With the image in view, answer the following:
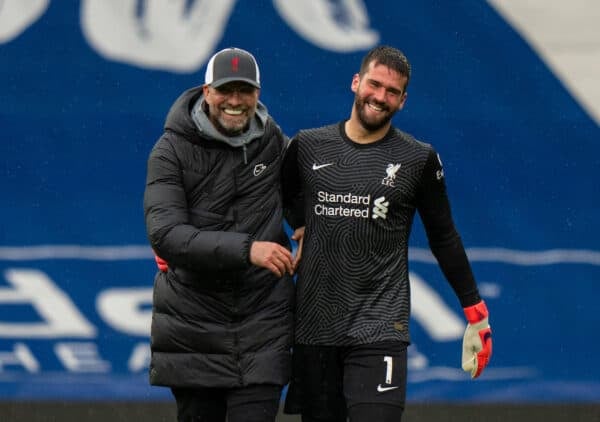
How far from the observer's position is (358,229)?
5.34 meters

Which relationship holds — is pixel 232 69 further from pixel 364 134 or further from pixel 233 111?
pixel 364 134

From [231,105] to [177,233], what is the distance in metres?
0.49

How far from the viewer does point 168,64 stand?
730cm

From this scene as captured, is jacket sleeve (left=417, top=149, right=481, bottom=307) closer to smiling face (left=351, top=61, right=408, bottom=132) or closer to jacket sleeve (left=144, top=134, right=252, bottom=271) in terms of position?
smiling face (left=351, top=61, right=408, bottom=132)

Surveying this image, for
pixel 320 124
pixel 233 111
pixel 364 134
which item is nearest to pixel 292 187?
pixel 364 134

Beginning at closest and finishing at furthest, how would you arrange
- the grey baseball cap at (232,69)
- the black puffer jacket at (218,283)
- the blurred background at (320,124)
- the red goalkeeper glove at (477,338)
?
the grey baseball cap at (232,69) → the black puffer jacket at (218,283) → the red goalkeeper glove at (477,338) → the blurred background at (320,124)

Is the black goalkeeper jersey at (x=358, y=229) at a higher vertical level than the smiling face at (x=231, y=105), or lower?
lower

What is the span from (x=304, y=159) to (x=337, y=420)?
37.6 inches

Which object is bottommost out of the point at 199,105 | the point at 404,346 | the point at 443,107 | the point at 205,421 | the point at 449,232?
the point at 205,421

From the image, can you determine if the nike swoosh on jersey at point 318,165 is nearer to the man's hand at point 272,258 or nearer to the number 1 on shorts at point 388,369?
the man's hand at point 272,258

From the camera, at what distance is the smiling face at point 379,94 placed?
532 centimetres

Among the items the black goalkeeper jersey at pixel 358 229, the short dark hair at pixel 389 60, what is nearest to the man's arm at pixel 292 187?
the black goalkeeper jersey at pixel 358 229

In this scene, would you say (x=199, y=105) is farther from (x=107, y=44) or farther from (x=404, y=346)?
(x=107, y=44)

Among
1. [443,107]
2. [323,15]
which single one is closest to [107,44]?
[323,15]
